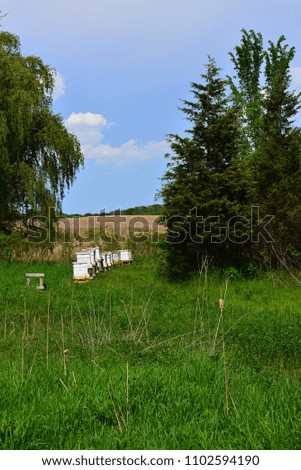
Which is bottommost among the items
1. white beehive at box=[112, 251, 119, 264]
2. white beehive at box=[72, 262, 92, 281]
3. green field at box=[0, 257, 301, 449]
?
green field at box=[0, 257, 301, 449]

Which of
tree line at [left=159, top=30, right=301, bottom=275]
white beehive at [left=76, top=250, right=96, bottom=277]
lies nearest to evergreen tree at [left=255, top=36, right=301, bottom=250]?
tree line at [left=159, top=30, right=301, bottom=275]

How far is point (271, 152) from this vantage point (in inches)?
675

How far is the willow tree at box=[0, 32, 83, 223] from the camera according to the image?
22.0 meters

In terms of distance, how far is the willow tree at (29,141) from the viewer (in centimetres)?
2203

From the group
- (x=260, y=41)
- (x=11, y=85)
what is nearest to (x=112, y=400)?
(x=11, y=85)

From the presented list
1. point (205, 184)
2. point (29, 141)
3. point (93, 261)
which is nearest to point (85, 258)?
point (93, 261)

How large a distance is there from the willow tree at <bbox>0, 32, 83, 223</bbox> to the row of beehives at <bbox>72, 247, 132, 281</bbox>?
489 centimetres

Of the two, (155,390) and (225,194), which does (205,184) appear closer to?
(225,194)

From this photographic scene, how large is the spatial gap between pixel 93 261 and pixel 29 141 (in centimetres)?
937

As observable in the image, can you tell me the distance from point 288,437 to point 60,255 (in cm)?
2066

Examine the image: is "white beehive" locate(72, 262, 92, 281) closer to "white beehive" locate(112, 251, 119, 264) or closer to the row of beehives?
the row of beehives

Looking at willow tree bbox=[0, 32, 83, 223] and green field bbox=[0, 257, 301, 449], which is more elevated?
willow tree bbox=[0, 32, 83, 223]

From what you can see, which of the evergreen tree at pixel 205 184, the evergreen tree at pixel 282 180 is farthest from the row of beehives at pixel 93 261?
the evergreen tree at pixel 282 180
